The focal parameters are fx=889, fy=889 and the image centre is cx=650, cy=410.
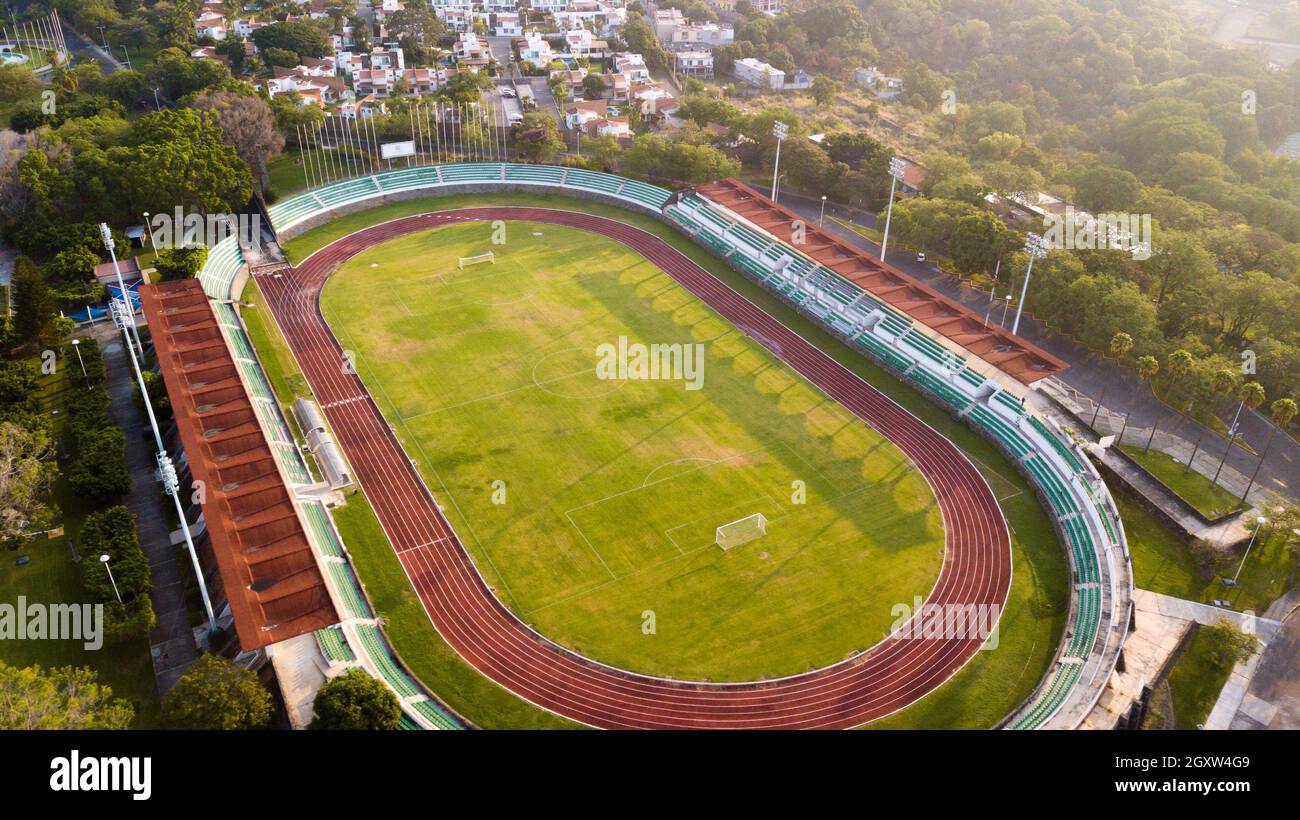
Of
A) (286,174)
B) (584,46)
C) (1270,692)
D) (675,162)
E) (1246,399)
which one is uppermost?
(584,46)

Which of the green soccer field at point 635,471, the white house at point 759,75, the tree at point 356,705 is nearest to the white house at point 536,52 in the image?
the white house at point 759,75

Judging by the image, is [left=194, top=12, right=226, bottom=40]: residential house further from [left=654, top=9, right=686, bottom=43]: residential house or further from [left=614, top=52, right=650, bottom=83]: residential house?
[left=654, top=9, right=686, bottom=43]: residential house

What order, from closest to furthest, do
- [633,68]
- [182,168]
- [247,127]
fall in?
[182,168] → [247,127] → [633,68]

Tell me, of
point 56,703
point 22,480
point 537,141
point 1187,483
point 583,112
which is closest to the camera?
point 56,703

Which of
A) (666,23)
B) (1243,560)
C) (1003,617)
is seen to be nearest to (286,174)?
(1003,617)

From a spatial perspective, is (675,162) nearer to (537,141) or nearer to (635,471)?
(537,141)

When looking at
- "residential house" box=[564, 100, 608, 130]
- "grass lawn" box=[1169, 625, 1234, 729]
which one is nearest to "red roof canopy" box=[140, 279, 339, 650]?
"grass lawn" box=[1169, 625, 1234, 729]
